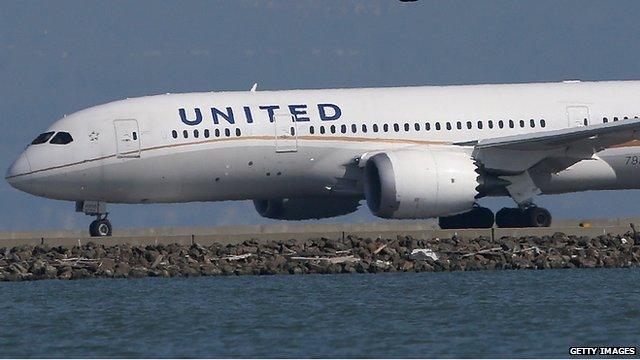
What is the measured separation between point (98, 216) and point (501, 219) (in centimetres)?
1015

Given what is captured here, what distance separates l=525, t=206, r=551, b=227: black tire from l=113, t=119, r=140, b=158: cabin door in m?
9.85

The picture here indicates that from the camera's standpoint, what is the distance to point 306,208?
54.5m

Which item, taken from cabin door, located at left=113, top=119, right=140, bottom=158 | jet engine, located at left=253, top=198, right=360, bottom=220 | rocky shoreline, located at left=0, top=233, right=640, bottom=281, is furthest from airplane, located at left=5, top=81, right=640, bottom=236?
rocky shoreline, located at left=0, top=233, right=640, bottom=281

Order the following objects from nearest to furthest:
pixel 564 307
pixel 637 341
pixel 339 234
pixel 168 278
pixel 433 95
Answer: pixel 637 341 < pixel 564 307 < pixel 168 278 < pixel 339 234 < pixel 433 95

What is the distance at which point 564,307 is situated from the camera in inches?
1474

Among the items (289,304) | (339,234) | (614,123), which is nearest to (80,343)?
(289,304)

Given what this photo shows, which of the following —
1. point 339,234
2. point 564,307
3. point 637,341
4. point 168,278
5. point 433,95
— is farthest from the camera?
point 433,95

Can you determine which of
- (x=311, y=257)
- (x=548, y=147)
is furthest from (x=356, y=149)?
(x=311, y=257)

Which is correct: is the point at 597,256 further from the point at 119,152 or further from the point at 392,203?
the point at 119,152

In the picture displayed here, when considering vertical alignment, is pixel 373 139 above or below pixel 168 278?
above

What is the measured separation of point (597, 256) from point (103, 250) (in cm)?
1120

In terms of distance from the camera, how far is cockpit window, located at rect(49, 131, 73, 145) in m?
50.1

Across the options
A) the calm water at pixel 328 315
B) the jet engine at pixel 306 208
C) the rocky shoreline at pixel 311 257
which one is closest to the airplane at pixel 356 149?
the jet engine at pixel 306 208

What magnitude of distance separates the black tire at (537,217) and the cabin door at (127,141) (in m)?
9.85
